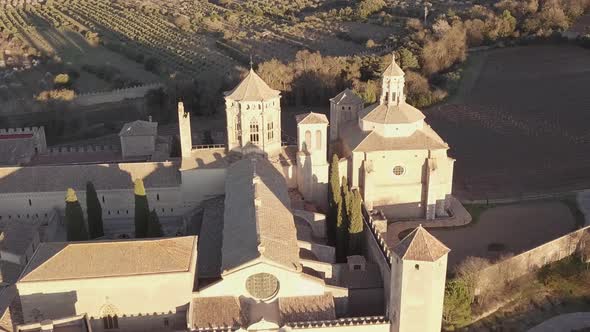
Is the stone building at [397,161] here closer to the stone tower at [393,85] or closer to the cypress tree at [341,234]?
the stone tower at [393,85]

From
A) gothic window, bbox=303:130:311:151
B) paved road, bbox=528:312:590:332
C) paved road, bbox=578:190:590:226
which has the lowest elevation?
paved road, bbox=528:312:590:332

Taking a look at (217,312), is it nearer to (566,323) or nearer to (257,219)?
(257,219)

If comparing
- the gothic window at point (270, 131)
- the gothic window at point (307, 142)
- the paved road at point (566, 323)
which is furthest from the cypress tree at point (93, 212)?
the paved road at point (566, 323)

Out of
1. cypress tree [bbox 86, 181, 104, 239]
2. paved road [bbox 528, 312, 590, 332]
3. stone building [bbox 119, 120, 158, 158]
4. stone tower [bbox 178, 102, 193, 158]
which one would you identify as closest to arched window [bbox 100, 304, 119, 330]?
cypress tree [bbox 86, 181, 104, 239]

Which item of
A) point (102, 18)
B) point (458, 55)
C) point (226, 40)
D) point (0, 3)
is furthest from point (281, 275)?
point (0, 3)

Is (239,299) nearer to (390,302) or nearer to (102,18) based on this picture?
(390,302)

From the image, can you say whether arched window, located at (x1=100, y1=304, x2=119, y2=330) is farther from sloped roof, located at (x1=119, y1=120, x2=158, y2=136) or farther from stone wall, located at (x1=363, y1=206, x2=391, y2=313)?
sloped roof, located at (x1=119, y1=120, x2=158, y2=136)
